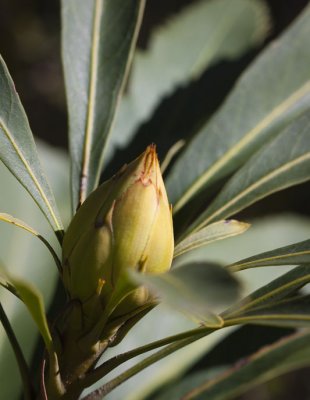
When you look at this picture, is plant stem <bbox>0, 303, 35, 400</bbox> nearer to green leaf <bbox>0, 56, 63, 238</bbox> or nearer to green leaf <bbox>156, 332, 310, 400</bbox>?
green leaf <bbox>0, 56, 63, 238</bbox>

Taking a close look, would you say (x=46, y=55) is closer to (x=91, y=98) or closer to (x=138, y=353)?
(x=91, y=98)

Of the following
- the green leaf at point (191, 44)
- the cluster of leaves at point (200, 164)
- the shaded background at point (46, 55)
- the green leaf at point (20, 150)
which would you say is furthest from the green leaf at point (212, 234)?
the shaded background at point (46, 55)

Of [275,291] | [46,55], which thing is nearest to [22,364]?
[275,291]

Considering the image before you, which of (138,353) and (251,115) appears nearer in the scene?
(138,353)

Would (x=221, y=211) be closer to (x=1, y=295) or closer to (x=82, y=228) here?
(x=82, y=228)

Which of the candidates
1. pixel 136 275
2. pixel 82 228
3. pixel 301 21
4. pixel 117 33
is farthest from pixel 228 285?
pixel 301 21

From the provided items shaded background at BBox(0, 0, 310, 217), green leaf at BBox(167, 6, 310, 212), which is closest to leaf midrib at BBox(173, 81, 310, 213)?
green leaf at BBox(167, 6, 310, 212)
